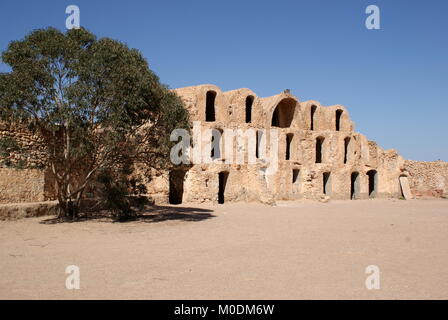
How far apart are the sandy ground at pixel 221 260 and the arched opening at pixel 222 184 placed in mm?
11730

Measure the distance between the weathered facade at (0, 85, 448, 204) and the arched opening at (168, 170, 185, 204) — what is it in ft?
0.23

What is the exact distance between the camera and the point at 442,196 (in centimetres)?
3584

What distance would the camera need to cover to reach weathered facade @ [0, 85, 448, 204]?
967 inches

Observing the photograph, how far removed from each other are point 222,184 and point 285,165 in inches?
213

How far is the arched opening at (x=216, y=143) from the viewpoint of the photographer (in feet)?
85.3

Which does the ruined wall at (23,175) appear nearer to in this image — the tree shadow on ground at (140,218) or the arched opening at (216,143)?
the tree shadow on ground at (140,218)

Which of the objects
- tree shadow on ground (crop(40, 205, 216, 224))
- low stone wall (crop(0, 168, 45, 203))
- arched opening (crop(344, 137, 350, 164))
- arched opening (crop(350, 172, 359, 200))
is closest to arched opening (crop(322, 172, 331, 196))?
arched opening (crop(344, 137, 350, 164))

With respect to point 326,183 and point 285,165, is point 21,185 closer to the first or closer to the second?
point 285,165

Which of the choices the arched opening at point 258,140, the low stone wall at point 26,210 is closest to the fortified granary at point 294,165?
the arched opening at point 258,140

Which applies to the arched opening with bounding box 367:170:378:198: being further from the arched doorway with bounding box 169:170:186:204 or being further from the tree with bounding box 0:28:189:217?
the tree with bounding box 0:28:189:217

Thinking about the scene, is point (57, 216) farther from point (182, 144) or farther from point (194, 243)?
point (194, 243)

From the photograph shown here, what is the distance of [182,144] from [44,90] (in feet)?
17.8

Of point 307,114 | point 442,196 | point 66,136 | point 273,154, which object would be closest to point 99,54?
point 66,136

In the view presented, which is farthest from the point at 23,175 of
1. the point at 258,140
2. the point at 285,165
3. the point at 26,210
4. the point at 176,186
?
the point at 285,165
